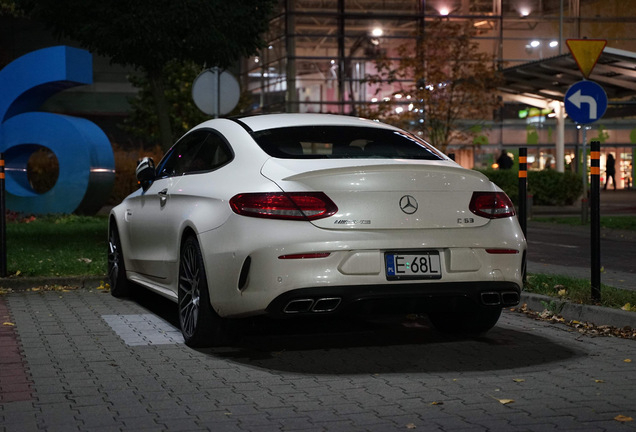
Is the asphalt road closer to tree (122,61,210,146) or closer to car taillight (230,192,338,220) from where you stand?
car taillight (230,192,338,220)

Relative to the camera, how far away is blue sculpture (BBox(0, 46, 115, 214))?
22969 millimetres

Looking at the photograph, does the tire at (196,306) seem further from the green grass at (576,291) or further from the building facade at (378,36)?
the building facade at (378,36)

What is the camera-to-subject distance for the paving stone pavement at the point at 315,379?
4.94 meters

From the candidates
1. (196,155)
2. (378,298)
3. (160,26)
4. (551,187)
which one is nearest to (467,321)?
(378,298)

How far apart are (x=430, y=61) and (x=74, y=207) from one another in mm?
12168

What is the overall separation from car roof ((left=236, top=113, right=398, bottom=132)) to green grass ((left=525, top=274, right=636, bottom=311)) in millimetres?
2236

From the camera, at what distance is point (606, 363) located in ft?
Result: 20.9

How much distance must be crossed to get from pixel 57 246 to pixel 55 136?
8.66 meters

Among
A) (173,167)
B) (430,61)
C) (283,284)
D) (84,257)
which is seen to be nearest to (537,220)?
(430,61)

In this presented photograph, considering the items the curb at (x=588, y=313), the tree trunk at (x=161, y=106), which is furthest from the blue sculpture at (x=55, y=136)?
the curb at (x=588, y=313)

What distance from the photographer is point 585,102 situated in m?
18.0

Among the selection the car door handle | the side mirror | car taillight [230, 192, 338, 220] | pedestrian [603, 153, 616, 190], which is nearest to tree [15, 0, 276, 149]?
the side mirror

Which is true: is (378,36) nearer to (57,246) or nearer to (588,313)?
(57,246)

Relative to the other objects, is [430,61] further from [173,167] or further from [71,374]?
[71,374]
